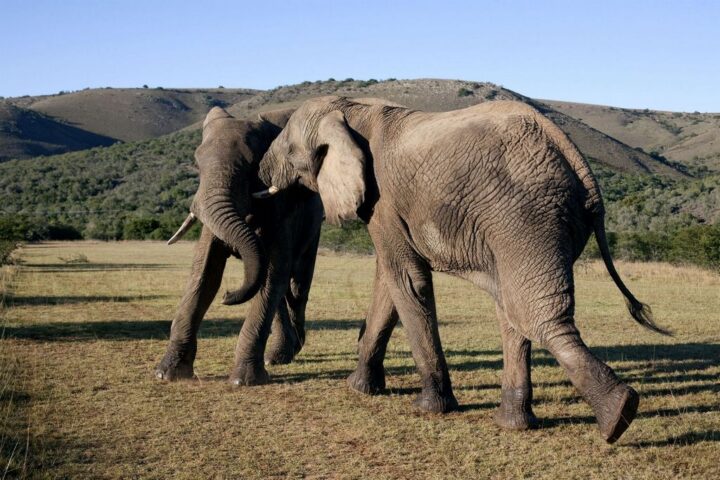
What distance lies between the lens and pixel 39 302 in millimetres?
17266

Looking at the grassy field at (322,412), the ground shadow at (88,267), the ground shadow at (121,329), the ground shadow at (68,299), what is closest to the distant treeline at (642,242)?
the ground shadow at (88,267)

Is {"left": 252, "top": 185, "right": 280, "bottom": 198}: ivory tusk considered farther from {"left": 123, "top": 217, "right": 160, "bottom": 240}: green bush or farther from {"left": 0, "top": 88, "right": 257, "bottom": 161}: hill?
{"left": 0, "top": 88, "right": 257, "bottom": 161}: hill

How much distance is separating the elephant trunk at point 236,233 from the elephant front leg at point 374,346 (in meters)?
1.21

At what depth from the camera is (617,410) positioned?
5.68 meters

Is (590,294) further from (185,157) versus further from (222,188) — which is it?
(185,157)

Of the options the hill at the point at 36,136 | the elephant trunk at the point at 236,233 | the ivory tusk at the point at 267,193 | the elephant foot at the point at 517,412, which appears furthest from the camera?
the hill at the point at 36,136

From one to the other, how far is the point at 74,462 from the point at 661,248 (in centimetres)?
2885

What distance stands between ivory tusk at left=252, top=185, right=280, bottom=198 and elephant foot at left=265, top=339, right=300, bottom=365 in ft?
8.32

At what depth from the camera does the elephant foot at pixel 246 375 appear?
892 cm

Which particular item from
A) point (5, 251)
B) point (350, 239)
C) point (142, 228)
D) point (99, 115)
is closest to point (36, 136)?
point (99, 115)

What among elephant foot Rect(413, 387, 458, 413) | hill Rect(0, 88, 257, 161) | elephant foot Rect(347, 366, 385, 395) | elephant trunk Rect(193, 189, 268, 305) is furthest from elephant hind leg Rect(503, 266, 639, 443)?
hill Rect(0, 88, 257, 161)

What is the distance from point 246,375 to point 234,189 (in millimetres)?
2026

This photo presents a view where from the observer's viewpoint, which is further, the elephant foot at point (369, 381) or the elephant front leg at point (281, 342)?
the elephant front leg at point (281, 342)

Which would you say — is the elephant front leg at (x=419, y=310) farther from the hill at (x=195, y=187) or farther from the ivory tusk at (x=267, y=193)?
the hill at (x=195, y=187)
